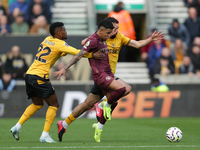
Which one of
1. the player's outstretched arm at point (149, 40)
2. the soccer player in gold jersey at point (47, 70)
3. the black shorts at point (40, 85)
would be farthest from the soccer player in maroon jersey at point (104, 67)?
the player's outstretched arm at point (149, 40)

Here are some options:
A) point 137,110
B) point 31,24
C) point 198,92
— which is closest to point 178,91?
point 198,92

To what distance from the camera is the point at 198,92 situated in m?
13.5

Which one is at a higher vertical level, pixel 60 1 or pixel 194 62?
pixel 60 1

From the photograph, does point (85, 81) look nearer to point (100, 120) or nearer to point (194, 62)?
A: point (194, 62)

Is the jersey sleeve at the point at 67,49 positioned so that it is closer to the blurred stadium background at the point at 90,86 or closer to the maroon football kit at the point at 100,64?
the maroon football kit at the point at 100,64

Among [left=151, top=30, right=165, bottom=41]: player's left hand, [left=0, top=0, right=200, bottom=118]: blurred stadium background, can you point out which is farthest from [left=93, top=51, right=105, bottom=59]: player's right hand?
[left=0, top=0, right=200, bottom=118]: blurred stadium background

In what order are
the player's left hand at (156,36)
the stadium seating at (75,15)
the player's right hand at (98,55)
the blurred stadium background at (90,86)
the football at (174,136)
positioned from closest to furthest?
the football at (174,136), the player's right hand at (98,55), the player's left hand at (156,36), the blurred stadium background at (90,86), the stadium seating at (75,15)

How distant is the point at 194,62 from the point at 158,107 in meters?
2.37

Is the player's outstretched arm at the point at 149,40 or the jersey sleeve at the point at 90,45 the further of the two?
the player's outstretched arm at the point at 149,40

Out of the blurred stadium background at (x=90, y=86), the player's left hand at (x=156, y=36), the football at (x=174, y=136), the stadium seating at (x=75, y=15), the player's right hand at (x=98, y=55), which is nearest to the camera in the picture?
the football at (x=174, y=136)

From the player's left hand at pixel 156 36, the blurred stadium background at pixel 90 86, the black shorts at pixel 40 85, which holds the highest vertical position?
the player's left hand at pixel 156 36

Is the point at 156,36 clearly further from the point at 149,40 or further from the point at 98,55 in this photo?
the point at 98,55

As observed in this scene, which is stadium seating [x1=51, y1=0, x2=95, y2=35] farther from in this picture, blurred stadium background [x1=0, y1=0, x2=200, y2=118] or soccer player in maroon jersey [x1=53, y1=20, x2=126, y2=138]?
soccer player in maroon jersey [x1=53, y1=20, x2=126, y2=138]

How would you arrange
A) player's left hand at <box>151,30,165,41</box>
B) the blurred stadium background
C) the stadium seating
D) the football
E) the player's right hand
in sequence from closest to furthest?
the football < the player's right hand < player's left hand at <box>151,30,165,41</box> < the blurred stadium background < the stadium seating
